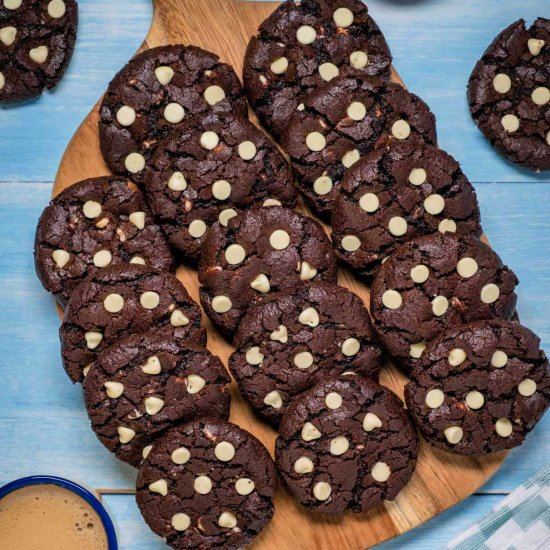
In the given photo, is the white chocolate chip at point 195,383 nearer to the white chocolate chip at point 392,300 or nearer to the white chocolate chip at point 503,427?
the white chocolate chip at point 392,300

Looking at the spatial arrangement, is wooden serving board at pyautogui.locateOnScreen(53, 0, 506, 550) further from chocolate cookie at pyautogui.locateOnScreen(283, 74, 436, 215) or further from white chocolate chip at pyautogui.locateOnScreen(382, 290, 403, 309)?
chocolate cookie at pyautogui.locateOnScreen(283, 74, 436, 215)

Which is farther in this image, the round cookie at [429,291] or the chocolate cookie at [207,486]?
the round cookie at [429,291]

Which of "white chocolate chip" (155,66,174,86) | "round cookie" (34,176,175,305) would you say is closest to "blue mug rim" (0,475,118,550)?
"round cookie" (34,176,175,305)

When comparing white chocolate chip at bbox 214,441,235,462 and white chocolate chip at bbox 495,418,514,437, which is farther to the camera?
white chocolate chip at bbox 495,418,514,437

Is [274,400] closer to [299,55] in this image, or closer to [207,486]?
A: [207,486]

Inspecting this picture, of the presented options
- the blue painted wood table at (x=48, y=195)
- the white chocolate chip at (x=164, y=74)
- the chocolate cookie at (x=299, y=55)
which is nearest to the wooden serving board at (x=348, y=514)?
the blue painted wood table at (x=48, y=195)

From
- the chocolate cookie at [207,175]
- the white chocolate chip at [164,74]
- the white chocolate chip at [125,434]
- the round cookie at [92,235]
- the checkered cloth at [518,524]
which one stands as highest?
the white chocolate chip at [164,74]
